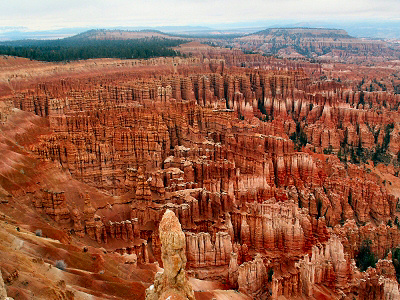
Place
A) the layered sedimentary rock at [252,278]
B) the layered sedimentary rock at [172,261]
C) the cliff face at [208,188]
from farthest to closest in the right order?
the cliff face at [208,188], the layered sedimentary rock at [252,278], the layered sedimentary rock at [172,261]

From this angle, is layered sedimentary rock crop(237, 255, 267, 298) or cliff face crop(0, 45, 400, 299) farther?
cliff face crop(0, 45, 400, 299)

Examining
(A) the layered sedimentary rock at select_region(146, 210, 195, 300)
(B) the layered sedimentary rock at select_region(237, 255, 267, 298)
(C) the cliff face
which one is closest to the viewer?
(A) the layered sedimentary rock at select_region(146, 210, 195, 300)

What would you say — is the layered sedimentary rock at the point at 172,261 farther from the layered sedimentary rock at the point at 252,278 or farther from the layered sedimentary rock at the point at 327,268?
the layered sedimentary rock at the point at 327,268

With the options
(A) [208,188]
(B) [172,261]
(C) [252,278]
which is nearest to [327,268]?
(C) [252,278]

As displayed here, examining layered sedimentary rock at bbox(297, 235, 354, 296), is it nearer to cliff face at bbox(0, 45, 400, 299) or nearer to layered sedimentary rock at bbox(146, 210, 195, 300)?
cliff face at bbox(0, 45, 400, 299)

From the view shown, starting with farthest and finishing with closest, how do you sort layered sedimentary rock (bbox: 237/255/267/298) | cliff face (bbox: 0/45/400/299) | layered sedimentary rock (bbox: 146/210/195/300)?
1. cliff face (bbox: 0/45/400/299)
2. layered sedimentary rock (bbox: 237/255/267/298)
3. layered sedimentary rock (bbox: 146/210/195/300)

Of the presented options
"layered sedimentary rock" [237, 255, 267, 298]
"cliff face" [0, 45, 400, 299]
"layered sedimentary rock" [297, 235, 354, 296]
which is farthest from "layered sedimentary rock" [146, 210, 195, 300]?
"layered sedimentary rock" [297, 235, 354, 296]

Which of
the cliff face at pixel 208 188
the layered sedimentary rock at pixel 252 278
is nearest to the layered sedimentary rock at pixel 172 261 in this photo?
the cliff face at pixel 208 188

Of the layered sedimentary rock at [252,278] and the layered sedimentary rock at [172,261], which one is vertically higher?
the layered sedimentary rock at [172,261]
